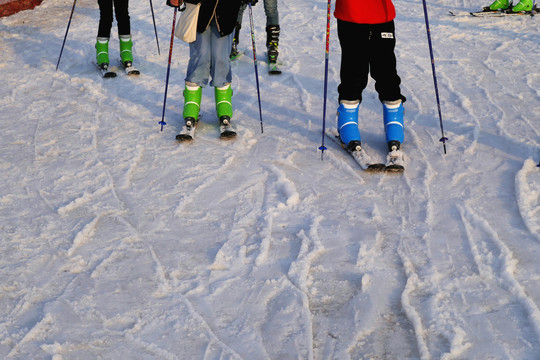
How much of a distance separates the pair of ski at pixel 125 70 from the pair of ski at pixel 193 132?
2.29 m

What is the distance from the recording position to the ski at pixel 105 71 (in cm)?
760

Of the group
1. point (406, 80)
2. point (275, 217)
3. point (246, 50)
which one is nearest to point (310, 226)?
point (275, 217)

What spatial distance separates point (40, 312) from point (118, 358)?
2.00 ft

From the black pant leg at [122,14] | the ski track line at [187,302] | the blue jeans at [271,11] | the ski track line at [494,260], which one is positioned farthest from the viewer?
the blue jeans at [271,11]

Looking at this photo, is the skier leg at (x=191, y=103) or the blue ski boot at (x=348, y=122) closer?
the blue ski boot at (x=348, y=122)

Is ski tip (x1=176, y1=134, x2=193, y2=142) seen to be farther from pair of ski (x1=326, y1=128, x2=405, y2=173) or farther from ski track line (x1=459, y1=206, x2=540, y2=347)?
ski track line (x1=459, y1=206, x2=540, y2=347)

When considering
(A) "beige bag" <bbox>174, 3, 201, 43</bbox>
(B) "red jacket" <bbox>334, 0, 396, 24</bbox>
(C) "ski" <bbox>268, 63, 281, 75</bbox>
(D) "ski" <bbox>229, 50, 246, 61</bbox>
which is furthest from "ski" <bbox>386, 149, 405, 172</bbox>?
(D) "ski" <bbox>229, 50, 246, 61</bbox>

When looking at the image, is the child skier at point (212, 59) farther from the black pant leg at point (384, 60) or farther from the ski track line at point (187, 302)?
the ski track line at point (187, 302)

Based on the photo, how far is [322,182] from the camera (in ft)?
15.5

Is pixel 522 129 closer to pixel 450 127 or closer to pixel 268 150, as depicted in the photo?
pixel 450 127

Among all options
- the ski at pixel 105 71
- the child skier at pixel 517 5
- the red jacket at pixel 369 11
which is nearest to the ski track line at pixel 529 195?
the red jacket at pixel 369 11

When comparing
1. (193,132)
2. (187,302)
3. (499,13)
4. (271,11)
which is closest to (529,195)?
(187,302)

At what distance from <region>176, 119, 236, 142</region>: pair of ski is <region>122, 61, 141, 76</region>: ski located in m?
2.27

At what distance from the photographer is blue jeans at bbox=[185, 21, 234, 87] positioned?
213 inches
